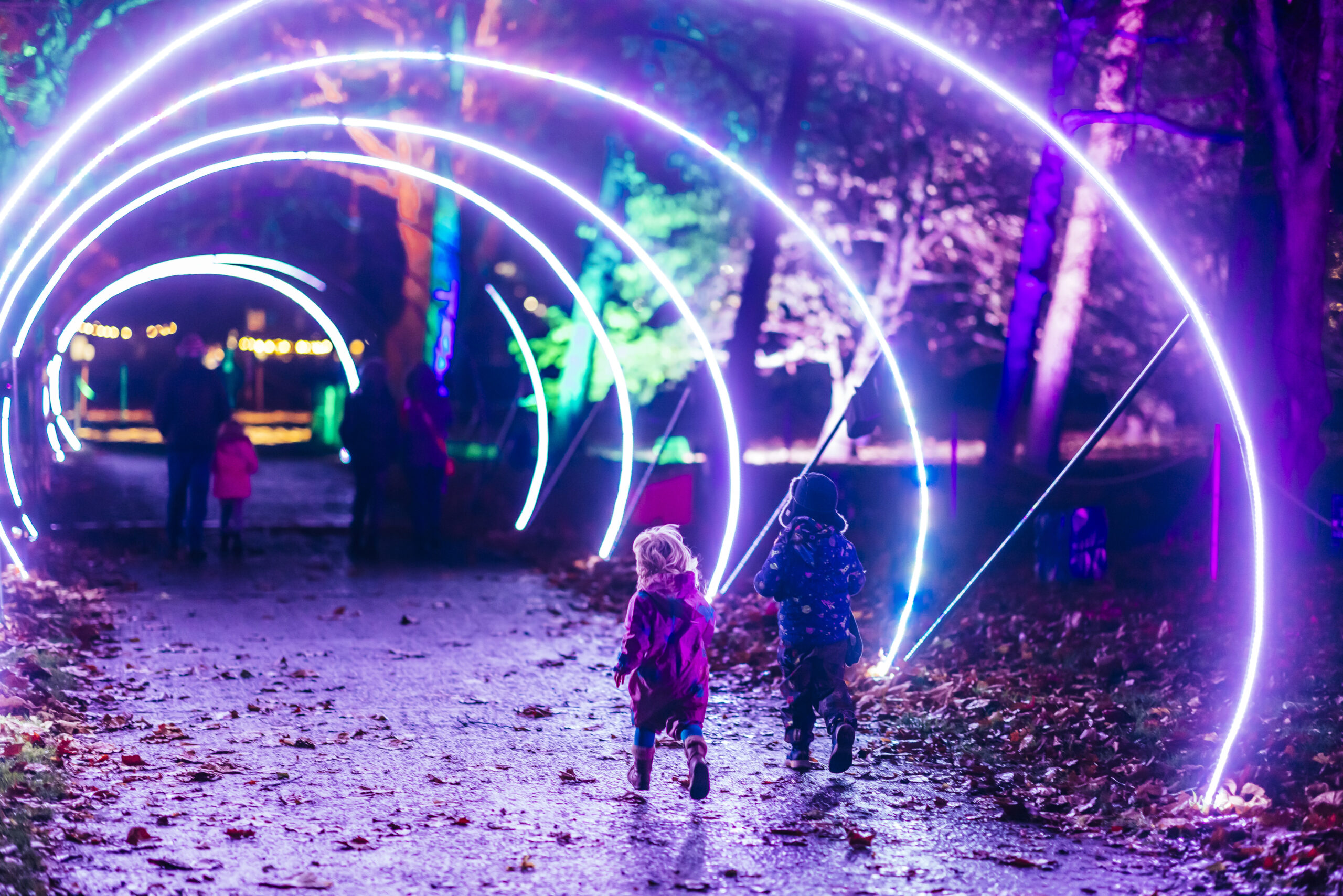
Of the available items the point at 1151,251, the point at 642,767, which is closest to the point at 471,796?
the point at 642,767

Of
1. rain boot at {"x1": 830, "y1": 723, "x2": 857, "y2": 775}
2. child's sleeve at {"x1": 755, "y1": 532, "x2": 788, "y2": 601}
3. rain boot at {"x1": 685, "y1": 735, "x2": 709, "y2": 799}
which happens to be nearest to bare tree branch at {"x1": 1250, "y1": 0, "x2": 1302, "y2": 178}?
child's sleeve at {"x1": 755, "y1": 532, "x2": 788, "y2": 601}

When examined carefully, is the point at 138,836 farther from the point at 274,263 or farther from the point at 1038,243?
the point at 274,263

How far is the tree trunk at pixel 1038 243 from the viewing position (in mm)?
12938

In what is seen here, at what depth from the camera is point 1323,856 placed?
530 cm

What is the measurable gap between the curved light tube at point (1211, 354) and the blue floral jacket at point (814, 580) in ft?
6.04

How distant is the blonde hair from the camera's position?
21.4ft

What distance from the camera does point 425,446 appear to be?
1491 centimetres

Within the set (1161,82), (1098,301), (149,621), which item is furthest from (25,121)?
(1098,301)

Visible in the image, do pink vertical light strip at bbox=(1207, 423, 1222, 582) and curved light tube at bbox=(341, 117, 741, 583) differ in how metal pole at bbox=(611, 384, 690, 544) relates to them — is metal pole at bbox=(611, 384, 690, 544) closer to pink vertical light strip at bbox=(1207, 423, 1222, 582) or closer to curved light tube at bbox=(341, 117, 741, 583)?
curved light tube at bbox=(341, 117, 741, 583)

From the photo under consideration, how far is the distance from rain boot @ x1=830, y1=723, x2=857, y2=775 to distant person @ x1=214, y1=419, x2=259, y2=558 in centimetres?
932

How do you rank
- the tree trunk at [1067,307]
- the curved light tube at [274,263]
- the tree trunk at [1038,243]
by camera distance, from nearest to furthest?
the tree trunk at [1038,243], the tree trunk at [1067,307], the curved light tube at [274,263]

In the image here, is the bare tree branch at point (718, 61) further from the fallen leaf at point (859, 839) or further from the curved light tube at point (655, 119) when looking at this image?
the fallen leaf at point (859, 839)

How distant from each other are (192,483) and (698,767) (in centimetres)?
923

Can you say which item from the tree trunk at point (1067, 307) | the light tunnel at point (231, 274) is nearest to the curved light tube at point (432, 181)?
the light tunnel at point (231, 274)
